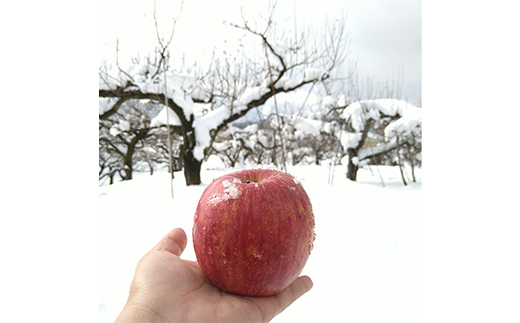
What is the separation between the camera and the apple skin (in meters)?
1.03

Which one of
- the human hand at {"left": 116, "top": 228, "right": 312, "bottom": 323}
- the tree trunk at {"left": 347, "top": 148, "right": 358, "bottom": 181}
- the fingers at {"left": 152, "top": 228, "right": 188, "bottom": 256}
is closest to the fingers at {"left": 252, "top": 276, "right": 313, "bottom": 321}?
the human hand at {"left": 116, "top": 228, "right": 312, "bottom": 323}

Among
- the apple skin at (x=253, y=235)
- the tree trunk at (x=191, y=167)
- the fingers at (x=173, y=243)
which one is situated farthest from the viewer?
the tree trunk at (x=191, y=167)

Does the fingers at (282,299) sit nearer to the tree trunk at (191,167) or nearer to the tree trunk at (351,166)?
the tree trunk at (191,167)

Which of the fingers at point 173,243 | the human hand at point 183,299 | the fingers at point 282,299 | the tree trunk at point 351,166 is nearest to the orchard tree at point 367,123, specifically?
the tree trunk at point 351,166

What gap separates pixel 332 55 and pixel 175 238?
5.53 metres

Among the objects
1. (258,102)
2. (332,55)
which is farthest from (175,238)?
(332,55)

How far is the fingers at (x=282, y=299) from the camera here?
1184 millimetres

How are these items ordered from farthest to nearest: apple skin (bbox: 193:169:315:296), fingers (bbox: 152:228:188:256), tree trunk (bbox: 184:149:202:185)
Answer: tree trunk (bbox: 184:149:202:185)
fingers (bbox: 152:228:188:256)
apple skin (bbox: 193:169:315:296)

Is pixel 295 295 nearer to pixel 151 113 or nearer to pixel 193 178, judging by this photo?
pixel 193 178

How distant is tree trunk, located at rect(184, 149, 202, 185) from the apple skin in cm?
511

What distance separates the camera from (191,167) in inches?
242

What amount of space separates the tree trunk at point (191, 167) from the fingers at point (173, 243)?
471 centimetres

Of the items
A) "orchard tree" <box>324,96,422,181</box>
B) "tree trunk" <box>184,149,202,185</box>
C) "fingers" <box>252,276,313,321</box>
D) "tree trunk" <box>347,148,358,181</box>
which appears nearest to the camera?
"fingers" <box>252,276,313,321</box>

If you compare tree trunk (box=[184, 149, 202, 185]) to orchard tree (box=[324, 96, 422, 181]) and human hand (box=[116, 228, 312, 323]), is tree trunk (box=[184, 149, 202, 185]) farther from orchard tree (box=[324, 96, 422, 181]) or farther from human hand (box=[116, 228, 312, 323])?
human hand (box=[116, 228, 312, 323])
